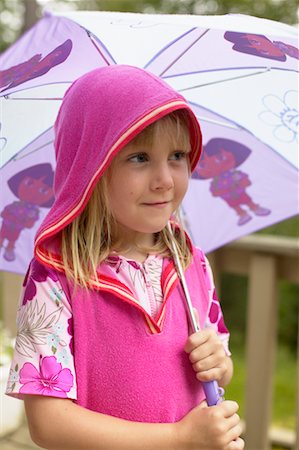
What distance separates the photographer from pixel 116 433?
1297 millimetres

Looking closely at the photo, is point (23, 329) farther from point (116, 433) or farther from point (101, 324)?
point (116, 433)

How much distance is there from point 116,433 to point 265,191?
84 cm

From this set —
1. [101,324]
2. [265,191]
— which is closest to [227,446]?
[101,324]

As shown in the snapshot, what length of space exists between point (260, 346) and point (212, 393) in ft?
4.35

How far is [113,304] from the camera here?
1359 mm

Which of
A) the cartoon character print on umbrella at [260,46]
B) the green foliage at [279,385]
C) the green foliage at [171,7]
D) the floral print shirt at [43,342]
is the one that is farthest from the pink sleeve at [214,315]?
the green foliage at [171,7]

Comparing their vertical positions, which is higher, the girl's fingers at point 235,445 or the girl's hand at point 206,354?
the girl's hand at point 206,354

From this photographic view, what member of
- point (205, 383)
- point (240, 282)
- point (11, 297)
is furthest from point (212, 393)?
point (240, 282)

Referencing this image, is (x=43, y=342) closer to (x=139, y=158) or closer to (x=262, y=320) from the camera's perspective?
(x=139, y=158)

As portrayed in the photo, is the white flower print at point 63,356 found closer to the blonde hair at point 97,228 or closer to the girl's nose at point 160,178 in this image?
the blonde hair at point 97,228

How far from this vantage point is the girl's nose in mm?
1324

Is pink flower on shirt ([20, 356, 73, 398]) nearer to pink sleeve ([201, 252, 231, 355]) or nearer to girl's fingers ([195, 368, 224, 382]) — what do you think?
girl's fingers ([195, 368, 224, 382])

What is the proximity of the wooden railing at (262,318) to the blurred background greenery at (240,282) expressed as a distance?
4.61ft

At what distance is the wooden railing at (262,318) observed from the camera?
2643mm
